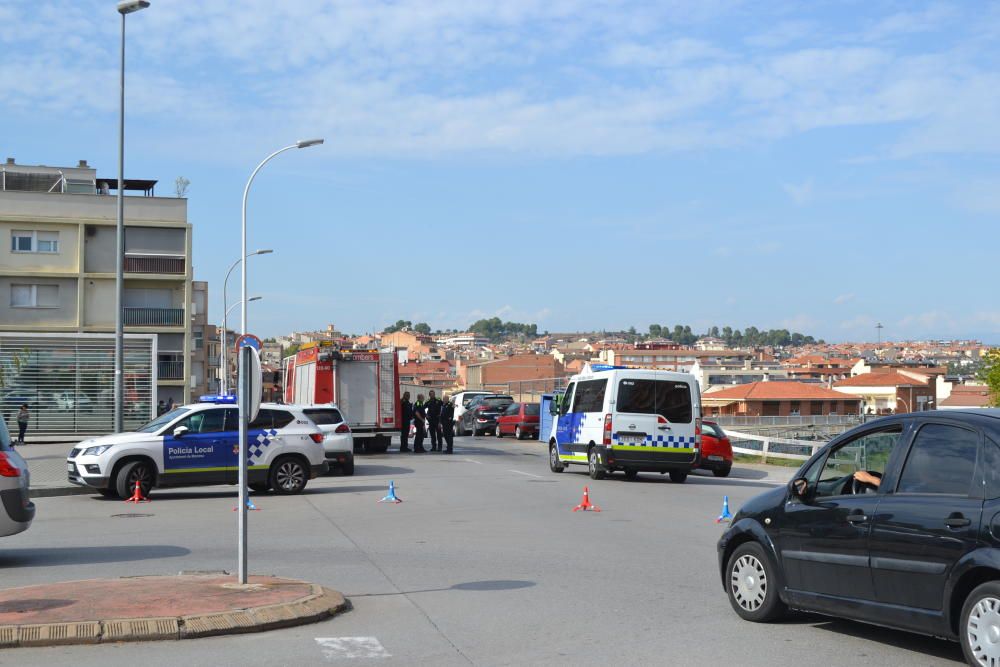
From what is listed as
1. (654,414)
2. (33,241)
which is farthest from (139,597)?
(33,241)

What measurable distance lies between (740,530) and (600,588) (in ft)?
6.81

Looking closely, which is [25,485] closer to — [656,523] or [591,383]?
[656,523]

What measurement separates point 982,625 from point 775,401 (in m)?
95.0

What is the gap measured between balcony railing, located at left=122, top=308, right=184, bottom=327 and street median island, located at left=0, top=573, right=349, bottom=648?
161 ft

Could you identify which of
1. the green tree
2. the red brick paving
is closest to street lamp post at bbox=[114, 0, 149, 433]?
the red brick paving

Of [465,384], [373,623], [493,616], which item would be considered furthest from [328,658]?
[465,384]

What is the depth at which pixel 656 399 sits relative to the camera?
76.2ft

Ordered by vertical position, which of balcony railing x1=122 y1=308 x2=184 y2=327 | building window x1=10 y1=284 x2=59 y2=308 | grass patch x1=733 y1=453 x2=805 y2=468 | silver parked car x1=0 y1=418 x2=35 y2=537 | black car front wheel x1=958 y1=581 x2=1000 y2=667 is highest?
building window x1=10 y1=284 x2=59 y2=308

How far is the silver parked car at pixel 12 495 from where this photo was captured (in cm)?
1146

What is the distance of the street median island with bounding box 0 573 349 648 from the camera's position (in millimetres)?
7766

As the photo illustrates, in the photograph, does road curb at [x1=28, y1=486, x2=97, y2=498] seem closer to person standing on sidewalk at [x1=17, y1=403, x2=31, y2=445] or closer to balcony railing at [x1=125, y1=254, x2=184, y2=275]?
person standing on sidewalk at [x1=17, y1=403, x2=31, y2=445]

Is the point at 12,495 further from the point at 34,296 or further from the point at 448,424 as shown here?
the point at 34,296

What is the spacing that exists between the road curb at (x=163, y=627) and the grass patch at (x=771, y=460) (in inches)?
998

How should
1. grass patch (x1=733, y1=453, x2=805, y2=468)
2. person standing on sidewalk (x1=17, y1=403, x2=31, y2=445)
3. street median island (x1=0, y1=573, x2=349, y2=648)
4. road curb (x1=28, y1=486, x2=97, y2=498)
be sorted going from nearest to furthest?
street median island (x1=0, y1=573, x2=349, y2=648) → road curb (x1=28, y1=486, x2=97, y2=498) → grass patch (x1=733, y1=453, x2=805, y2=468) → person standing on sidewalk (x1=17, y1=403, x2=31, y2=445)
